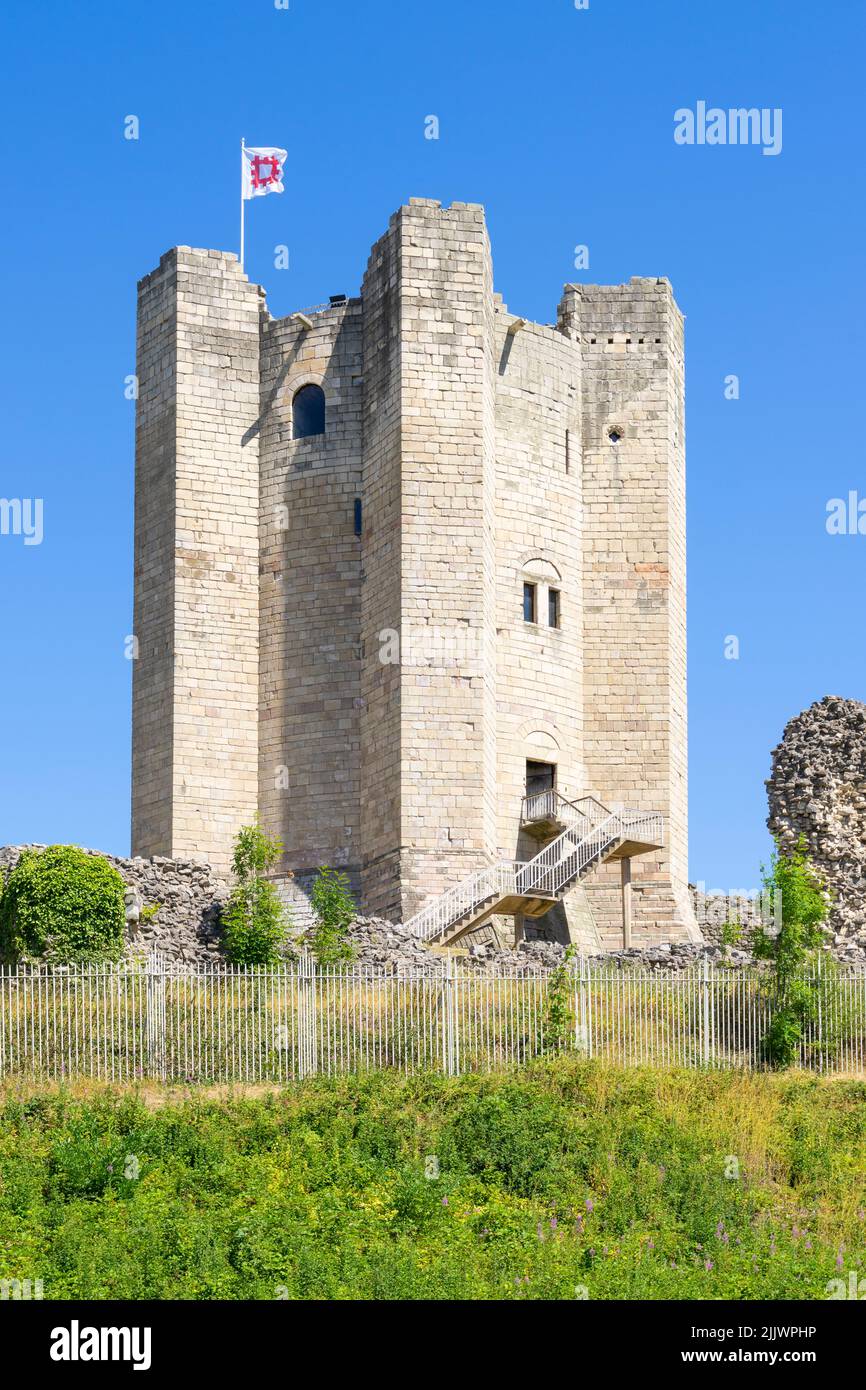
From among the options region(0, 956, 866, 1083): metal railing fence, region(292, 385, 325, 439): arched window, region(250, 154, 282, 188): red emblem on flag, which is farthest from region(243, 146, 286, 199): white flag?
region(0, 956, 866, 1083): metal railing fence

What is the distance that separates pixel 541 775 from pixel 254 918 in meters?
7.49

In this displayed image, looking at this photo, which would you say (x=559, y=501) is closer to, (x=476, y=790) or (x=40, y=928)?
(x=476, y=790)

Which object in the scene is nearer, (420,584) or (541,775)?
(420,584)

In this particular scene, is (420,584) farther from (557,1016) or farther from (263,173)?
(557,1016)

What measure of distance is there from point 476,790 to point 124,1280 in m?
19.6

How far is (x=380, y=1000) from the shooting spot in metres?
29.8

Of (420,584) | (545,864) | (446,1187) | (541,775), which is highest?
(420,584)

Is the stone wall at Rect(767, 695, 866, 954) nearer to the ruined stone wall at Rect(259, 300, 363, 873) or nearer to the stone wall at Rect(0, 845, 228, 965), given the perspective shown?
the ruined stone wall at Rect(259, 300, 363, 873)

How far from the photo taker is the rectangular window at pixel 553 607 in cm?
4434

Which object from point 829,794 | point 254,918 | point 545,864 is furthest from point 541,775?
point 254,918

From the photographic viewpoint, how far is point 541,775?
4381 centimetres

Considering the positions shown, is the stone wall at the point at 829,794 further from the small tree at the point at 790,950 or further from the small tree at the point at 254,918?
the small tree at the point at 254,918
